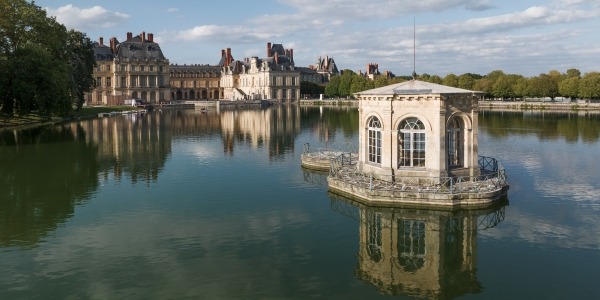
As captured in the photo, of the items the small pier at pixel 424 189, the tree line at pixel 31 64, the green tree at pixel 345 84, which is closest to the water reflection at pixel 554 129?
the small pier at pixel 424 189

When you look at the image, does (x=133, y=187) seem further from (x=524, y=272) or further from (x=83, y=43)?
(x=83, y=43)

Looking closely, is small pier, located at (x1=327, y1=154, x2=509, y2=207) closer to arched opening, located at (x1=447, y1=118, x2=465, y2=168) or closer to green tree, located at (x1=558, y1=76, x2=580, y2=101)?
arched opening, located at (x1=447, y1=118, x2=465, y2=168)

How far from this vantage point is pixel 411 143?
24906 mm

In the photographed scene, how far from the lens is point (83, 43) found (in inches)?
3322

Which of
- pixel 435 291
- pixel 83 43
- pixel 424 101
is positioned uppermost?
pixel 83 43

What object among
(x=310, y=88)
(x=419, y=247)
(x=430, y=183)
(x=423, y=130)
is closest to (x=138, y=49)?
(x=310, y=88)

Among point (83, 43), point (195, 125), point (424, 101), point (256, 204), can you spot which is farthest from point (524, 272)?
point (83, 43)

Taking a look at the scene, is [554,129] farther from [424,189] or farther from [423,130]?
[424,189]

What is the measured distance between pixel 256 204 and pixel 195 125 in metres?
47.1

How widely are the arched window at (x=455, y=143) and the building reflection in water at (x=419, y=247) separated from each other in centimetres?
324

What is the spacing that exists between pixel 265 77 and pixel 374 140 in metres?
118

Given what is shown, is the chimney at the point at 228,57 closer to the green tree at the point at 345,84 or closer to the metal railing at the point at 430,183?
the green tree at the point at 345,84

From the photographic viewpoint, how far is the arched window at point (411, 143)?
2489 cm

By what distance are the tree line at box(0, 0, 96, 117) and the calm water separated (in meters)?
21.4
